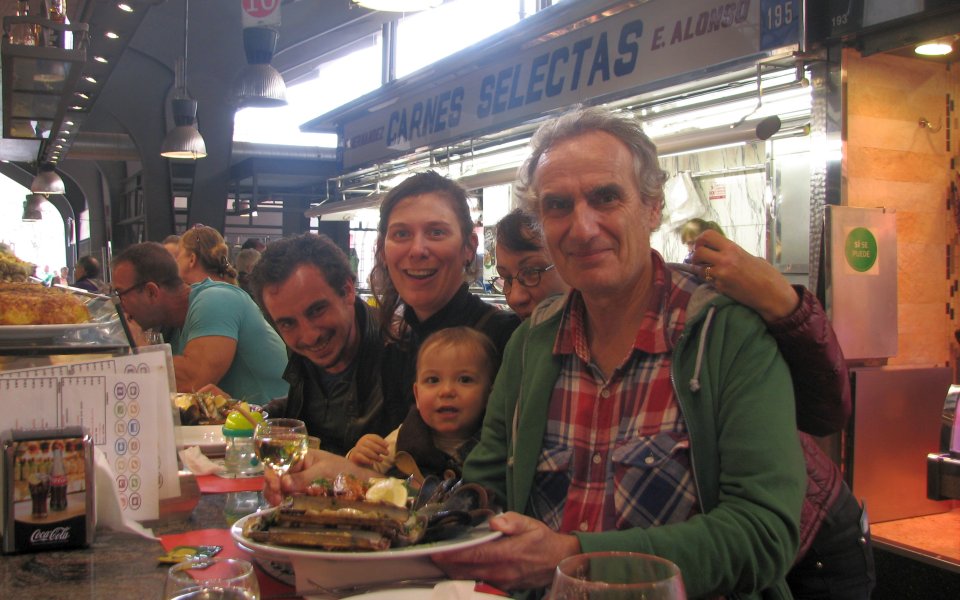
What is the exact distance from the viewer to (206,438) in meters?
2.72

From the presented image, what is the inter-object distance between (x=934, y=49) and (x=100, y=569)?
406 centimetres

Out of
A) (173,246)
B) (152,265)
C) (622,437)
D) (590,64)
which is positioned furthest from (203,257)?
(622,437)

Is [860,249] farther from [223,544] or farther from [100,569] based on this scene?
[100,569]

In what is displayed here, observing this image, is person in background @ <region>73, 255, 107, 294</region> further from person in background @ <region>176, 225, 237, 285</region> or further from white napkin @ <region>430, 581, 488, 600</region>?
white napkin @ <region>430, 581, 488, 600</region>

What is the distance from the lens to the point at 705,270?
5.55 ft

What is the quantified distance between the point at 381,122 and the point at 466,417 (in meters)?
6.51

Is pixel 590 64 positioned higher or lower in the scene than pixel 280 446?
higher

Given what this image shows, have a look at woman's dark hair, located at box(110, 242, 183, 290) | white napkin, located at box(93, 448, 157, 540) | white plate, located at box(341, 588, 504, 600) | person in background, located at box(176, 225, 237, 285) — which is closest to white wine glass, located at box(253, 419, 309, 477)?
white napkin, located at box(93, 448, 157, 540)

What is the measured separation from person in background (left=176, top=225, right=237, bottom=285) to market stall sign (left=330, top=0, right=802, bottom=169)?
7.33ft

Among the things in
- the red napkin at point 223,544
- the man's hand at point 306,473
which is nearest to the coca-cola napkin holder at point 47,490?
the red napkin at point 223,544

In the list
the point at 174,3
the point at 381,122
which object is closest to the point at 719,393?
the point at 381,122

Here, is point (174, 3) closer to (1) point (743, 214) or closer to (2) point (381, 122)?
(2) point (381, 122)

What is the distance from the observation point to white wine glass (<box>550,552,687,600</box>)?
769 mm

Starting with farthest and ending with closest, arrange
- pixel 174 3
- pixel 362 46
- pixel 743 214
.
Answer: pixel 362 46 < pixel 174 3 < pixel 743 214
